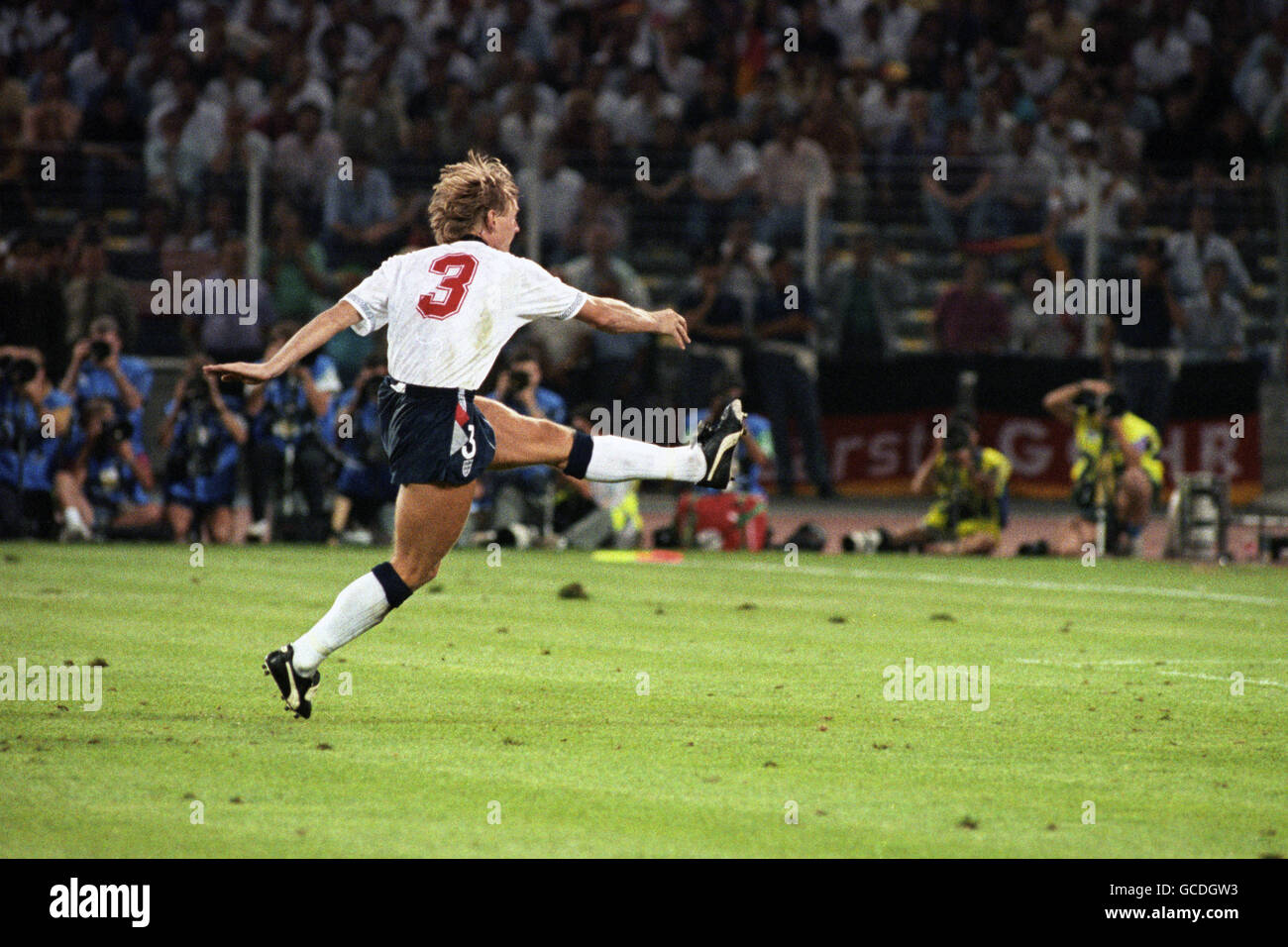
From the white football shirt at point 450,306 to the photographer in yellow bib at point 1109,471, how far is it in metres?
9.69

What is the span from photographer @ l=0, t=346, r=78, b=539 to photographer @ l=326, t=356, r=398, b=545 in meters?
2.25

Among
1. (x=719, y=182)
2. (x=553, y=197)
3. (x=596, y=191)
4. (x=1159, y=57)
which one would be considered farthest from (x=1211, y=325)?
(x=553, y=197)

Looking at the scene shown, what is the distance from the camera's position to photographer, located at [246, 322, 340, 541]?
1717cm

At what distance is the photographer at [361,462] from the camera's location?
17062 millimetres

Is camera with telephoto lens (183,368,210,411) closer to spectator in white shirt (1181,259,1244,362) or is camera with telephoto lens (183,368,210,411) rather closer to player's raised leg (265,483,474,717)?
player's raised leg (265,483,474,717)

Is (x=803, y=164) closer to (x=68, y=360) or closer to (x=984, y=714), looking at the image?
(x=68, y=360)

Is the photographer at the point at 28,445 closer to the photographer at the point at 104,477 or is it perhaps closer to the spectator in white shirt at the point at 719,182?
the photographer at the point at 104,477

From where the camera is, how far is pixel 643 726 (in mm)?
8164

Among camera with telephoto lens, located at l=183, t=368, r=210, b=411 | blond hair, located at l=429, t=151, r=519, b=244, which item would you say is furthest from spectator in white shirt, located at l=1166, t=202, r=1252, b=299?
blond hair, located at l=429, t=151, r=519, b=244

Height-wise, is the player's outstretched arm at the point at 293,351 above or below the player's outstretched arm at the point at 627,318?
below

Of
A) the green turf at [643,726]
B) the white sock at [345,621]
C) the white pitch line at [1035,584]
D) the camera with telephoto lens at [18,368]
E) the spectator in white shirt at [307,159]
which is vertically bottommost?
the green turf at [643,726]

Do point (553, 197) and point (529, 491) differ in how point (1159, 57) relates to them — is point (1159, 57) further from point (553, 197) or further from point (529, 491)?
point (529, 491)

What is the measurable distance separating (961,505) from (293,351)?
10.7m

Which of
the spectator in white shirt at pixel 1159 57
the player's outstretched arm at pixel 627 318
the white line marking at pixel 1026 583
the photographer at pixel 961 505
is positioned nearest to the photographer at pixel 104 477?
the white line marking at pixel 1026 583
